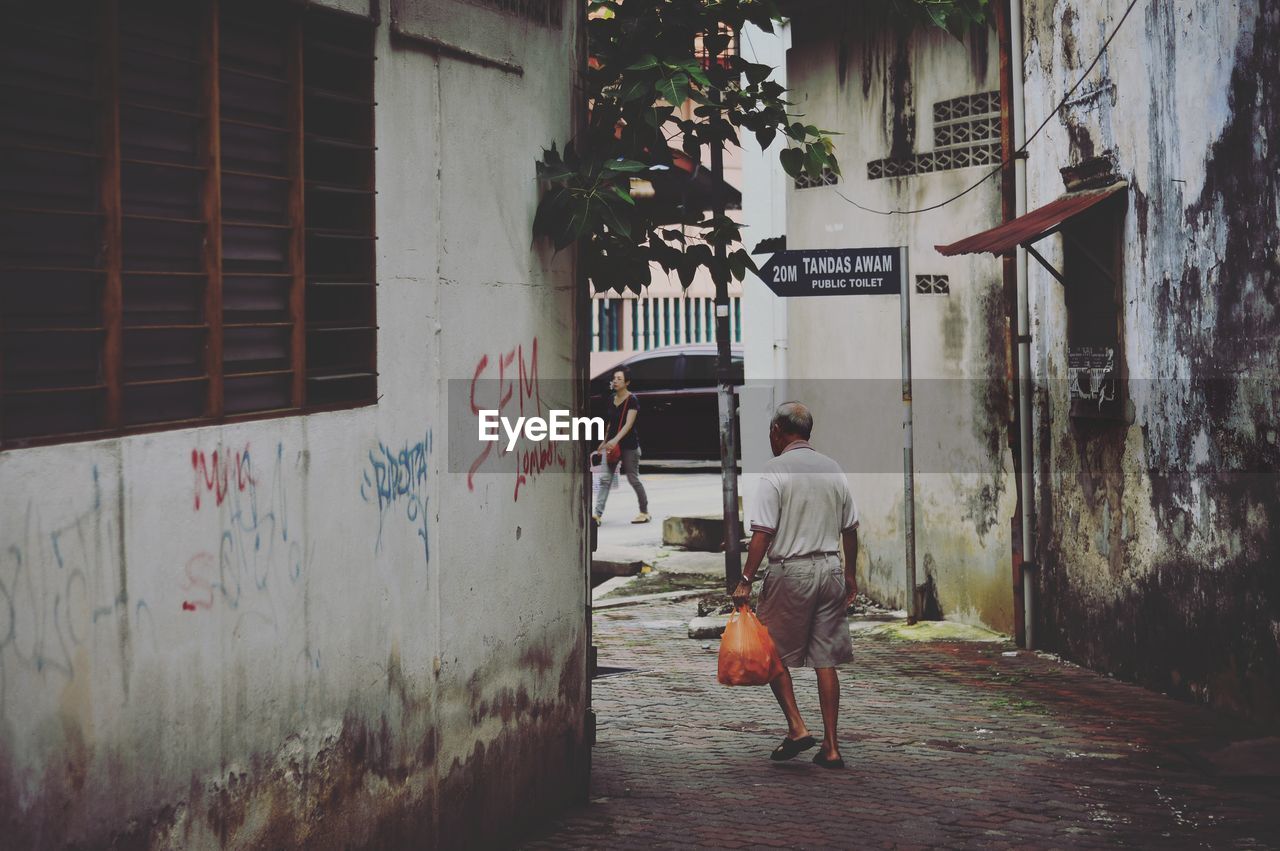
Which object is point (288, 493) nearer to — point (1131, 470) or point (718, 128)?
point (718, 128)

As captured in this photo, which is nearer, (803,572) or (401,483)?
(401,483)

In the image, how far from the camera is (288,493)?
502 cm

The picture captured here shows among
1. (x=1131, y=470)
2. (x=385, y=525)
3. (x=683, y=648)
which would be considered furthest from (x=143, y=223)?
(x=683, y=648)

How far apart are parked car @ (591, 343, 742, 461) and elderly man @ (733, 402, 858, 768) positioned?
14701 millimetres

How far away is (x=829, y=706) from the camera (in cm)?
776

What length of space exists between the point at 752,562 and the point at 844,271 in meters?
3.89

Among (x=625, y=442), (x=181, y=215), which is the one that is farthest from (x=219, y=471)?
(x=625, y=442)

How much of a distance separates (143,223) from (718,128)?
11.7ft

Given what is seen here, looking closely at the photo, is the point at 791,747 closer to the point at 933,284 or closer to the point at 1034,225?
the point at 1034,225

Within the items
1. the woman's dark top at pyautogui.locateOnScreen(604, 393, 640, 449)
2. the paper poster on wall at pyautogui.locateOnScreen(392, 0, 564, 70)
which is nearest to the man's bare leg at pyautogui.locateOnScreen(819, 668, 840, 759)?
the paper poster on wall at pyautogui.locateOnScreen(392, 0, 564, 70)

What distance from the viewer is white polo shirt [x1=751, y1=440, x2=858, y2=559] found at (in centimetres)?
777

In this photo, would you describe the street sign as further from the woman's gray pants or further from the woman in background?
the woman's gray pants

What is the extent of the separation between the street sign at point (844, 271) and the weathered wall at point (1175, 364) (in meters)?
1.01

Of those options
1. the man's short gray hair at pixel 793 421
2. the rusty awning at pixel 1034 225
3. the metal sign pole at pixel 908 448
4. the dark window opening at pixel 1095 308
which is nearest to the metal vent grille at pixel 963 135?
the metal sign pole at pixel 908 448
